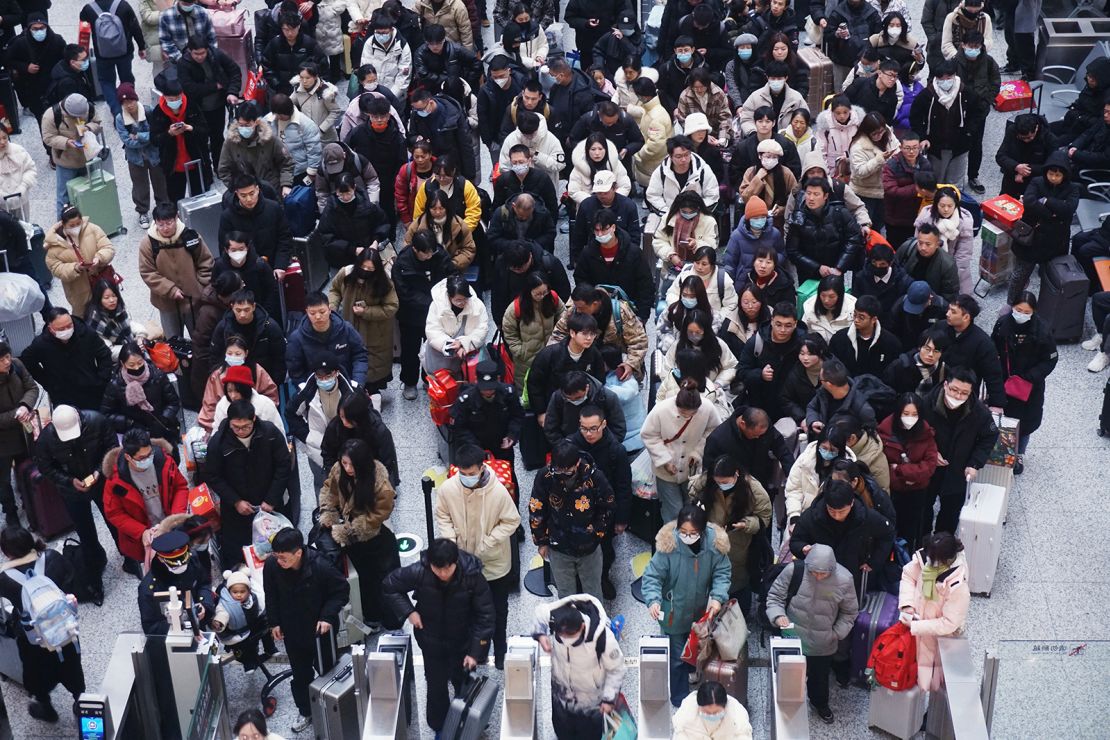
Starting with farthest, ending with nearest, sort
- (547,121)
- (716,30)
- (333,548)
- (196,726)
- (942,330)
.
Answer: (716,30), (547,121), (942,330), (333,548), (196,726)

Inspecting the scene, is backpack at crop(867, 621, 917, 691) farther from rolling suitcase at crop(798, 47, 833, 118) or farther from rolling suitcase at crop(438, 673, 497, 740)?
rolling suitcase at crop(798, 47, 833, 118)

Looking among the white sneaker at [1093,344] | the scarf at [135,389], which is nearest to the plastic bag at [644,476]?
the scarf at [135,389]

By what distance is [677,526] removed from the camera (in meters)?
11.5

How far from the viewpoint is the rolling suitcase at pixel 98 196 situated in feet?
55.4

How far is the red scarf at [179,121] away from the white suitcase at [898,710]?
27.6ft

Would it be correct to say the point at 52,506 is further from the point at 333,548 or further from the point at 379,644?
the point at 379,644

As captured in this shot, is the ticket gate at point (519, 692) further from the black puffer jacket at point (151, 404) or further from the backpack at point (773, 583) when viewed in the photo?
the black puffer jacket at point (151, 404)

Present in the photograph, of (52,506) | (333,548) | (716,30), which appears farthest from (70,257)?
(716,30)

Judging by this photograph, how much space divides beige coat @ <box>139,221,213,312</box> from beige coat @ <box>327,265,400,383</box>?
3.77 feet

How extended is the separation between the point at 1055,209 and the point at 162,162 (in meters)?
7.81

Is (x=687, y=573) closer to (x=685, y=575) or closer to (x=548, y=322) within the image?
(x=685, y=575)

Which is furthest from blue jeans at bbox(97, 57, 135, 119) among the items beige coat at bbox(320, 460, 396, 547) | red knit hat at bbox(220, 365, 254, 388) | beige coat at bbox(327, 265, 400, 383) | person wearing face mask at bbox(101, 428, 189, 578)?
beige coat at bbox(320, 460, 396, 547)

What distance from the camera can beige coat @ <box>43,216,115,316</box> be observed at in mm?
15023

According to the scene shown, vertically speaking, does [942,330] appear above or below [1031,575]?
above
